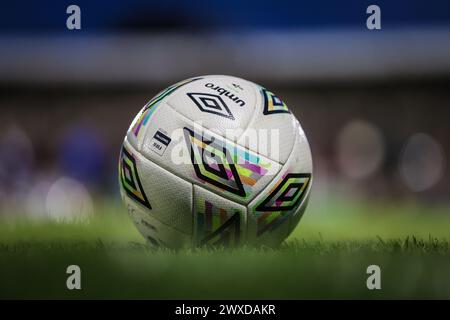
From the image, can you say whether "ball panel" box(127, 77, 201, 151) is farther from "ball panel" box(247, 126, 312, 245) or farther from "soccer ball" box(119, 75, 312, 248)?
"ball panel" box(247, 126, 312, 245)

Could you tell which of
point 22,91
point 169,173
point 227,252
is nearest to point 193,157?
point 169,173

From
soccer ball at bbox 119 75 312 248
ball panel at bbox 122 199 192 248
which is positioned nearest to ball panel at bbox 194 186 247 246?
soccer ball at bbox 119 75 312 248

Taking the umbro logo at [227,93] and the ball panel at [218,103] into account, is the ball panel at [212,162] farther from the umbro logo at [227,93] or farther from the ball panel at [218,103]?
the umbro logo at [227,93]

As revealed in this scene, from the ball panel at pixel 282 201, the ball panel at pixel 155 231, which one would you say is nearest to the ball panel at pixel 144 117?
the ball panel at pixel 155 231

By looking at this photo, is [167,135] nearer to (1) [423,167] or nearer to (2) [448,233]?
(2) [448,233]

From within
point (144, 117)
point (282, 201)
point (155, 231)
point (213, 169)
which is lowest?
point (155, 231)

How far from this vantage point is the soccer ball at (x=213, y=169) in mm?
4121

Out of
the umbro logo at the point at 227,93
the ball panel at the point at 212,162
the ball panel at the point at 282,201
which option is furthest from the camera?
the umbro logo at the point at 227,93

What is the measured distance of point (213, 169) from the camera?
13.4 feet

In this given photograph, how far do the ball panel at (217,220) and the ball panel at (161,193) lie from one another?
6cm

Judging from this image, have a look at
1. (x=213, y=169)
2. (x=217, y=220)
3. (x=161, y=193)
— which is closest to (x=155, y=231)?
(x=161, y=193)

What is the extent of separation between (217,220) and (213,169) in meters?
0.35

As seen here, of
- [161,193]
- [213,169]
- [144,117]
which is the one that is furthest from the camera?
[144,117]

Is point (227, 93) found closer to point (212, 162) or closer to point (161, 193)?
point (212, 162)
